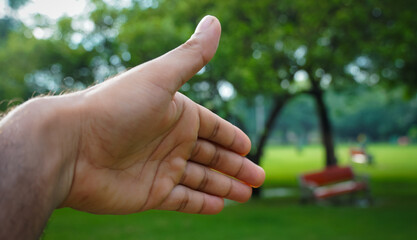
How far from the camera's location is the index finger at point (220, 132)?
7.57 ft

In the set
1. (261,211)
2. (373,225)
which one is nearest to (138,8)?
(261,211)

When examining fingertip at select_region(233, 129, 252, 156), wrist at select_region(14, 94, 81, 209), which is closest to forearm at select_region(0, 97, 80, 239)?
wrist at select_region(14, 94, 81, 209)

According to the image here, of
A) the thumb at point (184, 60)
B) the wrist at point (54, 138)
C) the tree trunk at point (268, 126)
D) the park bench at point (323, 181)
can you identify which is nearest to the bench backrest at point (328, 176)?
the park bench at point (323, 181)

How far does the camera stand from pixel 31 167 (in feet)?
5.15

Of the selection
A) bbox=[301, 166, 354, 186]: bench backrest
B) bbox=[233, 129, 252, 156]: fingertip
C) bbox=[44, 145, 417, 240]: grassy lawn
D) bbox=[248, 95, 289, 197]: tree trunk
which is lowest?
bbox=[44, 145, 417, 240]: grassy lawn

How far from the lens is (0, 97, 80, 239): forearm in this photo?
149cm

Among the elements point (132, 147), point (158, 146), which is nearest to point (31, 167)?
point (132, 147)

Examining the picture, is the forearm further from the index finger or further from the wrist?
the index finger

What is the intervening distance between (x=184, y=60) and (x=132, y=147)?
51 centimetres

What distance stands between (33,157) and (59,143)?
15 centimetres

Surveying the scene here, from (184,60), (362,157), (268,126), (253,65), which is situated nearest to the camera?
(184,60)

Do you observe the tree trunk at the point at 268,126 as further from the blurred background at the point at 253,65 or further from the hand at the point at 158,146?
the hand at the point at 158,146

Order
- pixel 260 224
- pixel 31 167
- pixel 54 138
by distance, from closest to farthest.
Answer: pixel 31 167, pixel 54 138, pixel 260 224

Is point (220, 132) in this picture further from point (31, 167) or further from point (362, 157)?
point (362, 157)
